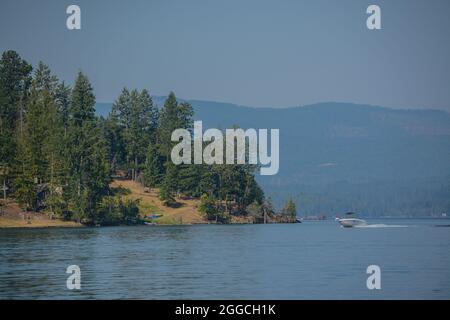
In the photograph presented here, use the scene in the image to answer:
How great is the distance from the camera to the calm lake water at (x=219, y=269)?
197 feet

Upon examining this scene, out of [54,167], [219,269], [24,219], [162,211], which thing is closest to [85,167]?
[54,167]

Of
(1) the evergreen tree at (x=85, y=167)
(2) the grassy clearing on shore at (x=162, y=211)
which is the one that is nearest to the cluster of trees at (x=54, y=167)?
(1) the evergreen tree at (x=85, y=167)

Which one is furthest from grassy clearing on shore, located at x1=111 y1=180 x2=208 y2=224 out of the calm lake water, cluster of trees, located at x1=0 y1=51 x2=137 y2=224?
the calm lake water

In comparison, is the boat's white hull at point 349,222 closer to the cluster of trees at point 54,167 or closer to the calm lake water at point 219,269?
the cluster of trees at point 54,167

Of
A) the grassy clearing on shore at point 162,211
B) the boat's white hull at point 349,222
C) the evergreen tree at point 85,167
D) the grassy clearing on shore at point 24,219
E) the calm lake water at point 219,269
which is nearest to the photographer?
the calm lake water at point 219,269

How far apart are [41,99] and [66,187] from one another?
25478 mm

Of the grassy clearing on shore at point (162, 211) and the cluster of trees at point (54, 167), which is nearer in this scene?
the cluster of trees at point (54, 167)

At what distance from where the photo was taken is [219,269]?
255ft

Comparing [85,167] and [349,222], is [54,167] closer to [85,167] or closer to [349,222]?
[85,167]

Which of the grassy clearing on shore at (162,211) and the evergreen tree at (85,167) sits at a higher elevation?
the evergreen tree at (85,167)

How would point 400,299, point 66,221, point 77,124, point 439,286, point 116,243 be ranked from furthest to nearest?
1. point 77,124
2. point 66,221
3. point 116,243
4. point 439,286
5. point 400,299
